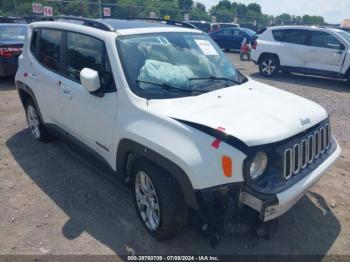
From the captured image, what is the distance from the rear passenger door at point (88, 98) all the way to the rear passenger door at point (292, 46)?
8.92m

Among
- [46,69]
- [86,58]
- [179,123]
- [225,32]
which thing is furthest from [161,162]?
[225,32]

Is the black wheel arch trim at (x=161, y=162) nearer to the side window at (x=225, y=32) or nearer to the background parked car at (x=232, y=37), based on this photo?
the background parked car at (x=232, y=37)

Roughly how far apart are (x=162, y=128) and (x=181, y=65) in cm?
96

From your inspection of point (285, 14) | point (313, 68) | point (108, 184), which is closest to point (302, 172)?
point (108, 184)

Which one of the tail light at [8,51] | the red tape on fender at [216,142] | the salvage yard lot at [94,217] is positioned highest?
the red tape on fender at [216,142]

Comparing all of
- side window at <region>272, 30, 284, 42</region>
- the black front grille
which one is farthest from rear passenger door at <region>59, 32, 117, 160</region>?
side window at <region>272, 30, 284, 42</region>

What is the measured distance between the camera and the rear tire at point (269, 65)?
38.5 feet

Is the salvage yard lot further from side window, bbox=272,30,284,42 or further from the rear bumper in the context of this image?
side window, bbox=272,30,284,42

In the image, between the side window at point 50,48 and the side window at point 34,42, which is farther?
the side window at point 34,42

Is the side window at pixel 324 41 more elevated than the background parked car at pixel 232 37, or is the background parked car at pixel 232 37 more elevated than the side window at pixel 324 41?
the side window at pixel 324 41

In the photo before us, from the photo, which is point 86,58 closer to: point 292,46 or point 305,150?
point 305,150

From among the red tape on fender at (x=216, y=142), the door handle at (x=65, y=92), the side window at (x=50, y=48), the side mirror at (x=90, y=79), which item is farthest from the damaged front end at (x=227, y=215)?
the side window at (x=50, y=48)

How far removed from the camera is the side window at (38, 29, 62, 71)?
14.0ft

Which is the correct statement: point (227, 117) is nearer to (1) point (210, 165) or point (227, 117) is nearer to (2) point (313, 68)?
(1) point (210, 165)
